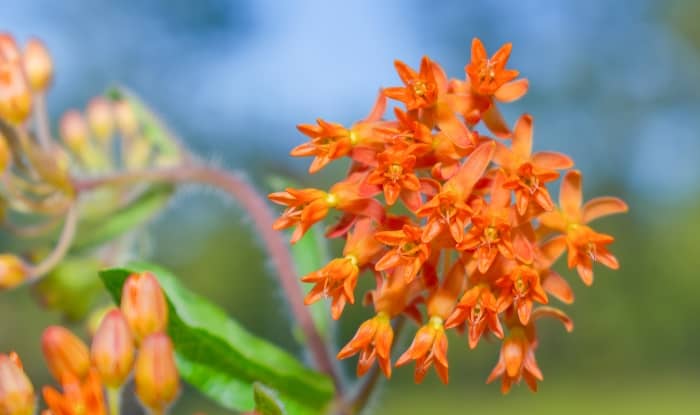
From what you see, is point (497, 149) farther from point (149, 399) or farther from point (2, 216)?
point (2, 216)

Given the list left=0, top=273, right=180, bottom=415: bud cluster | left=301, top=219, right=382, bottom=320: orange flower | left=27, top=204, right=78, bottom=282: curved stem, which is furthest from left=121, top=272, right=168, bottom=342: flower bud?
left=27, top=204, right=78, bottom=282: curved stem

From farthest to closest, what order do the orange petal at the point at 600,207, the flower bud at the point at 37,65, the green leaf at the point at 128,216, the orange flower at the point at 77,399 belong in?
the green leaf at the point at 128,216
the flower bud at the point at 37,65
the orange petal at the point at 600,207
the orange flower at the point at 77,399

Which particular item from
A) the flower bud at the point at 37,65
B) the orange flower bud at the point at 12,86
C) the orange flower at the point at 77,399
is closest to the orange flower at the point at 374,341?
the orange flower at the point at 77,399

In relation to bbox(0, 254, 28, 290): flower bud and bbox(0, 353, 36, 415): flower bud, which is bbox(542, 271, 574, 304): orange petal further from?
bbox(0, 254, 28, 290): flower bud

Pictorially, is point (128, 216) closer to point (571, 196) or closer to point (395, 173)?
point (395, 173)

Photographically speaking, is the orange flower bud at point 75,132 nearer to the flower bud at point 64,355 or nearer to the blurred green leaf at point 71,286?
the blurred green leaf at point 71,286
